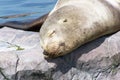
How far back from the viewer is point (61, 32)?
477cm

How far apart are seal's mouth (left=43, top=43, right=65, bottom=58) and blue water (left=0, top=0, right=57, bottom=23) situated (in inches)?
173

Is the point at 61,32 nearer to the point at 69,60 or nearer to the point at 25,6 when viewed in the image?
the point at 69,60

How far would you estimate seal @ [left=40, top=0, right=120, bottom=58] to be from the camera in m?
4.70

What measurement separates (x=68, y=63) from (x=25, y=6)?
556cm

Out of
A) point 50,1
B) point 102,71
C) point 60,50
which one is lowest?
point 50,1

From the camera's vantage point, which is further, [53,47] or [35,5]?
[35,5]

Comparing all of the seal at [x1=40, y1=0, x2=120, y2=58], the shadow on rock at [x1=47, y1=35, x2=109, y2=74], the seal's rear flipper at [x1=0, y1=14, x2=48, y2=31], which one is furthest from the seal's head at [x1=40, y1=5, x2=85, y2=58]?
the seal's rear flipper at [x1=0, y1=14, x2=48, y2=31]

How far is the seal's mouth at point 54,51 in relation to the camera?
4598 millimetres

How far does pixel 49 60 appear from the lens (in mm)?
4887

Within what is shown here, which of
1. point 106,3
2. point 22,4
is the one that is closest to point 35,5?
point 22,4

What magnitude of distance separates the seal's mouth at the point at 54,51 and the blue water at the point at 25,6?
4392mm

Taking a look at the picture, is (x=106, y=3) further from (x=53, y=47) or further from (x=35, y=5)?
(x=35, y=5)

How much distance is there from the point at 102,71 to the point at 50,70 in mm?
591

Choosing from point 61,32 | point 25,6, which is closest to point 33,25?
point 61,32
